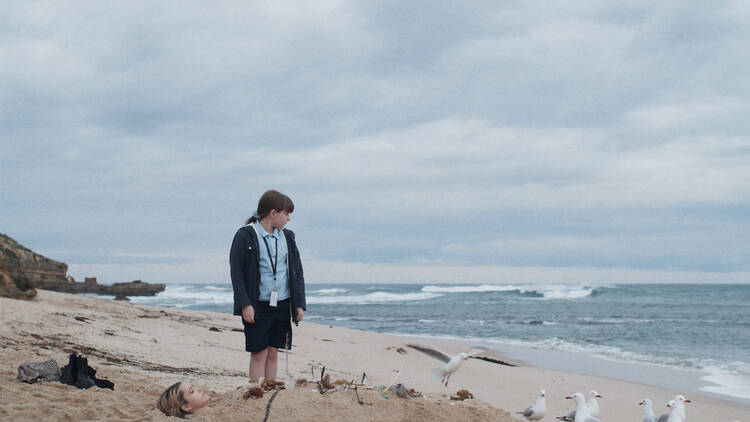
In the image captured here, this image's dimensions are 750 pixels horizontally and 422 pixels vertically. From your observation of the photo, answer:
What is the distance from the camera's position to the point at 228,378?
641 centimetres

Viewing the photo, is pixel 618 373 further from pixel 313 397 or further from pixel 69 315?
pixel 69 315

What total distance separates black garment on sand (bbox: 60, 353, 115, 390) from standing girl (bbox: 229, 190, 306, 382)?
1285mm

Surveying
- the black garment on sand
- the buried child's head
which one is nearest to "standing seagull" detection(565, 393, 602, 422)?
the buried child's head

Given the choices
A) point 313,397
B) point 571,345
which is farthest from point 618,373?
point 313,397

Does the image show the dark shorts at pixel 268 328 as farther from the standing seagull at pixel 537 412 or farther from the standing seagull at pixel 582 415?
the standing seagull at pixel 582 415

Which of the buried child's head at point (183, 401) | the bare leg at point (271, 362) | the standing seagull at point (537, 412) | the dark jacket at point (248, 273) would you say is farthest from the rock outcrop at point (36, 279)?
the standing seagull at point (537, 412)

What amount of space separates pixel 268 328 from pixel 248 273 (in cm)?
48

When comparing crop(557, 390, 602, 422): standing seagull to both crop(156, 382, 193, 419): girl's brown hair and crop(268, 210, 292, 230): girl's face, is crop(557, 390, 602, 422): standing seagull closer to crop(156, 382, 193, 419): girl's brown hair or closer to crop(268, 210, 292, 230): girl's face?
crop(268, 210, 292, 230): girl's face

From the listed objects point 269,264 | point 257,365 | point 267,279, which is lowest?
point 257,365

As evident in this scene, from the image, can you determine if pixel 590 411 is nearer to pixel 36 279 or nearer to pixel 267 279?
pixel 267 279

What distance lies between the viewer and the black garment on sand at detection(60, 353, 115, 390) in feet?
15.8

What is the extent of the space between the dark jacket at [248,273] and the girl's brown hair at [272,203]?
159 millimetres

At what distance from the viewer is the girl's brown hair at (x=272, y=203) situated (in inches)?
184

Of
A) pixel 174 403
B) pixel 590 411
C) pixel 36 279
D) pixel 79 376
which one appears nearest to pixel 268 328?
pixel 174 403
